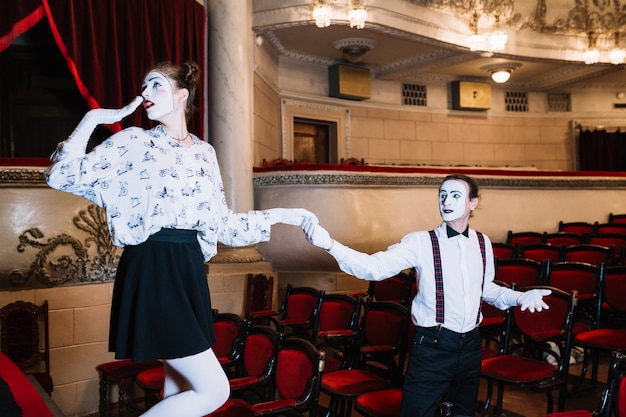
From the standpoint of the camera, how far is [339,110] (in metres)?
7.90

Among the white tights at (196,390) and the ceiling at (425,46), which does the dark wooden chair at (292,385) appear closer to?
the white tights at (196,390)

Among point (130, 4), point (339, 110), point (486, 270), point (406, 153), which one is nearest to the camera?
point (486, 270)

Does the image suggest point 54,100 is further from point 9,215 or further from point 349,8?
point 349,8

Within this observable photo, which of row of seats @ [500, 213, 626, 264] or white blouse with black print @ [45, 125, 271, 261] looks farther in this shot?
row of seats @ [500, 213, 626, 264]

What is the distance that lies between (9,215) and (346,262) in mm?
2374

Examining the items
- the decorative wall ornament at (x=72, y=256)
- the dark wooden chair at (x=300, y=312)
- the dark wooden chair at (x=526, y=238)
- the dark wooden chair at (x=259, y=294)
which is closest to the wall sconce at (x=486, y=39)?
the dark wooden chair at (x=526, y=238)

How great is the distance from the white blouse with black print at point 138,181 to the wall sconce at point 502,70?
24.3 ft

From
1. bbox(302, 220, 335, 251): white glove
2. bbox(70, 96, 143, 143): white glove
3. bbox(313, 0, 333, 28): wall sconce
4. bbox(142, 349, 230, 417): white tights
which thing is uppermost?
bbox(313, 0, 333, 28): wall sconce

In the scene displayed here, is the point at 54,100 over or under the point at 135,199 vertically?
over

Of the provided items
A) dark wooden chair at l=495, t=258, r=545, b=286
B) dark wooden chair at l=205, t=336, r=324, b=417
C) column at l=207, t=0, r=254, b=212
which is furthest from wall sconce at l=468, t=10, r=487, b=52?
dark wooden chair at l=205, t=336, r=324, b=417

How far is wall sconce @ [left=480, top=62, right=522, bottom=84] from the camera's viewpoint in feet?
26.0

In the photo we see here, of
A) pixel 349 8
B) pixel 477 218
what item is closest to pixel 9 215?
pixel 349 8

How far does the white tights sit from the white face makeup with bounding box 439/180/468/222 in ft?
3.19

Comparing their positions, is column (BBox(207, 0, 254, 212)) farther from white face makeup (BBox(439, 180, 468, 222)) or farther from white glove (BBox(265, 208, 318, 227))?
white glove (BBox(265, 208, 318, 227))
